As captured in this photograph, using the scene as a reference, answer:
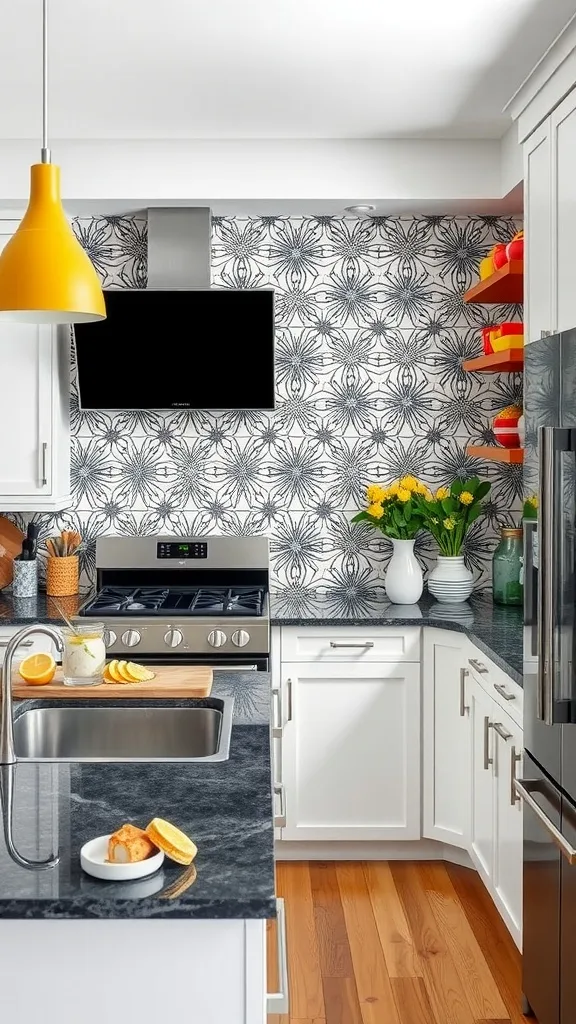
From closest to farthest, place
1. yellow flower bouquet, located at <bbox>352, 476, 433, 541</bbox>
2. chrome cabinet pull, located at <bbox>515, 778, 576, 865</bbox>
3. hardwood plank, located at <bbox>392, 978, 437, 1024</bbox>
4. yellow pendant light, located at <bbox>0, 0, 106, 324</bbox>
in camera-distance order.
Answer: yellow pendant light, located at <bbox>0, 0, 106, 324</bbox>
chrome cabinet pull, located at <bbox>515, 778, 576, 865</bbox>
hardwood plank, located at <bbox>392, 978, 437, 1024</bbox>
yellow flower bouquet, located at <bbox>352, 476, 433, 541</bbox>

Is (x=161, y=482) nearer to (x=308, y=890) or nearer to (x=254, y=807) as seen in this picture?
(x=308, y=890)

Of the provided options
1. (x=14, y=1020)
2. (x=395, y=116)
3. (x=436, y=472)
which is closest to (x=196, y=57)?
(x=395, y=116)

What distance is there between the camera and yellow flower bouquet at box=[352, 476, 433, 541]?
3.79 m

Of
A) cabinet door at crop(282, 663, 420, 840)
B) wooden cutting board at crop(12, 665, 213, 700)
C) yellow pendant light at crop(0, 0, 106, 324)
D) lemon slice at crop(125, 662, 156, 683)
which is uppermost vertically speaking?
yellow pendant light at crop(0, 0, 106, 324)

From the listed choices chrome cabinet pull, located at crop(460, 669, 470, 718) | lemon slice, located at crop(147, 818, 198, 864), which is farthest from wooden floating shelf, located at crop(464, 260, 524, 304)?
lemon slice, located at crop(147, 818, 198, 864)

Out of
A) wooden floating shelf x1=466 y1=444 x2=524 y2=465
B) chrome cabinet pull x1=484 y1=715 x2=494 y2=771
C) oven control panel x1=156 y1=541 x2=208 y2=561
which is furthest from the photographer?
oven control panel x1=156 y1=541 x2=208 y2=561

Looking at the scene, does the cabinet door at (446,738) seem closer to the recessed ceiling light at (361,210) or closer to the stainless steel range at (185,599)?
the stainless steel range at (185,599)

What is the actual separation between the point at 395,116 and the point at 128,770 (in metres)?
2.48

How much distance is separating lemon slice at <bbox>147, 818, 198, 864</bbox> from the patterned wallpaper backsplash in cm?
257

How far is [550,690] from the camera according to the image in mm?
1962

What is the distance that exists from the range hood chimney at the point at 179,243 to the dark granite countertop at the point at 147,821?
7.02ft

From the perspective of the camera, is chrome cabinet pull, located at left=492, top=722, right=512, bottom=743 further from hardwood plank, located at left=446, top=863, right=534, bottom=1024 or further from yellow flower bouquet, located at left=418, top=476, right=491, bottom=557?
yellow flower bouquet, located at left=418, top=476, right=491, bottom=557

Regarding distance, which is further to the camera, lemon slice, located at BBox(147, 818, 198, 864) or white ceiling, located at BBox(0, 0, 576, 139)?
white ceiling, located at BBox(0, 0, 576, 139)

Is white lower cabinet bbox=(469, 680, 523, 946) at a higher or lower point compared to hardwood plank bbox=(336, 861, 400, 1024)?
higher
